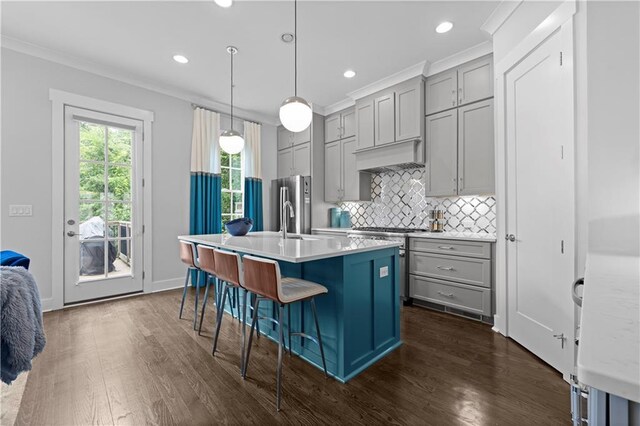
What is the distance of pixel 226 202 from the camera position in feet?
15.9

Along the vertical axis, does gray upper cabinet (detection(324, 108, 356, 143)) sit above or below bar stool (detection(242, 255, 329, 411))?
above

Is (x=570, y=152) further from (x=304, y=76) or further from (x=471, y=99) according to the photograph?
(x=304, y=76)

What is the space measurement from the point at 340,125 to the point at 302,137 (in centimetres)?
72

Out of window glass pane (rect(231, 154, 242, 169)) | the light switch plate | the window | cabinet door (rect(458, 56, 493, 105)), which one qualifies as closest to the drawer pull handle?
the light switch plate

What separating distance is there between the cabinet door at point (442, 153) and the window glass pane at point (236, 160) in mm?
3118

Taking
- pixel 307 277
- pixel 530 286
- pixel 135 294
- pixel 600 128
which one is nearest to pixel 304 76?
pixel 307 277

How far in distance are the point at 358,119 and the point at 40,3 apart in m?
3.51

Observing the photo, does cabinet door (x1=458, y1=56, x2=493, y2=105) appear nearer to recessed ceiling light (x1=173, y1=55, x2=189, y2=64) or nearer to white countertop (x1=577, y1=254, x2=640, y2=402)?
white countertop (x1=577, y1=254, x2=640, y2=402)

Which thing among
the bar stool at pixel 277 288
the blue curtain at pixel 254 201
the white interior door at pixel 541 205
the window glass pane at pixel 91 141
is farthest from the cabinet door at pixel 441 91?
the window glass pane at pixel 91 141

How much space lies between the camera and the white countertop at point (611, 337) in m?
0.40

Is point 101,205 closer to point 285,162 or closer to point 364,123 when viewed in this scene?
point 285,162

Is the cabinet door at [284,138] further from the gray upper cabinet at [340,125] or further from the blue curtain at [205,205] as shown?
the blue curtain at [205,205]

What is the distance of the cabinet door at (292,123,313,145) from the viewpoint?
4.93 metres

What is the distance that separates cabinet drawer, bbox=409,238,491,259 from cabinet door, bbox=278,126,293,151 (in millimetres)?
2996
